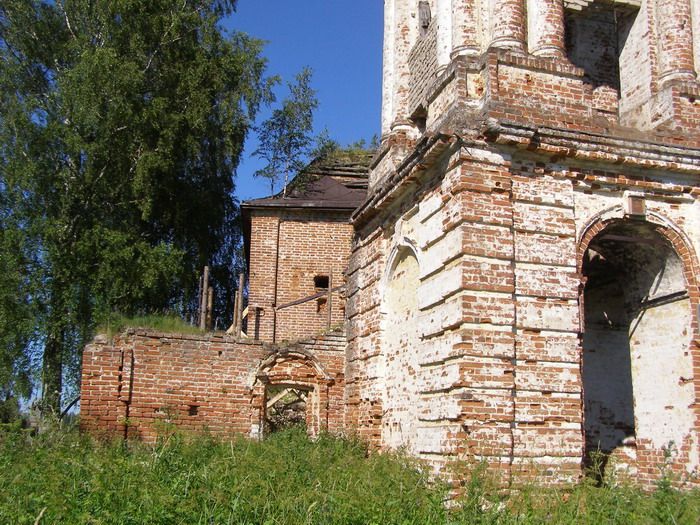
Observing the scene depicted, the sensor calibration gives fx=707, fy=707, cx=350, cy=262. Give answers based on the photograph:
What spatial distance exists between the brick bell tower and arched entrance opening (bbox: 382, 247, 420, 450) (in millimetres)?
36

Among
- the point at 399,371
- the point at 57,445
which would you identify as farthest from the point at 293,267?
the point at 57,445

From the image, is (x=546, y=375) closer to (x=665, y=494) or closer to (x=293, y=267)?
(x=665, y=494)

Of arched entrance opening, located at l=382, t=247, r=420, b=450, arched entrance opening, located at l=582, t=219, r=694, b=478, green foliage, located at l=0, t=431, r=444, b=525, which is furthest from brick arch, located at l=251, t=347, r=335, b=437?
arched entrance opening, located at l=582, t=219, r=694, b=478

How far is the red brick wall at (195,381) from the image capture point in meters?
10.5

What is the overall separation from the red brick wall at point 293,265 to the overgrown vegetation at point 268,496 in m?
8.04

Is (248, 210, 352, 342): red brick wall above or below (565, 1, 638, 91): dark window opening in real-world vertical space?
below

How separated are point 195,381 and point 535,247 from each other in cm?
593

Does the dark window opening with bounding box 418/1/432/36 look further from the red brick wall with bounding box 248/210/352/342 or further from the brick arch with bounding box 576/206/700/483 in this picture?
the red brick wall with bounding box 248/210/352/342

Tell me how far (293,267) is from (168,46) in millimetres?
5797

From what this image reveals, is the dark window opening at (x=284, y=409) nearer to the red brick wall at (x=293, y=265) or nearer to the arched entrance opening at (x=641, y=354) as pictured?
the red brick wall at (x=293, y=265)

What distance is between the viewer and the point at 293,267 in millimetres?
16375

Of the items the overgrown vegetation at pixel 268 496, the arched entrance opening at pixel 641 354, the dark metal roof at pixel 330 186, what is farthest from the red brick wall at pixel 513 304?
the dark metal roof at pixel 330 186

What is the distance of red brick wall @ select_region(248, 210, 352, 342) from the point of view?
15.9m

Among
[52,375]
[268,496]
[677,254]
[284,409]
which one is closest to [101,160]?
[52,375]
